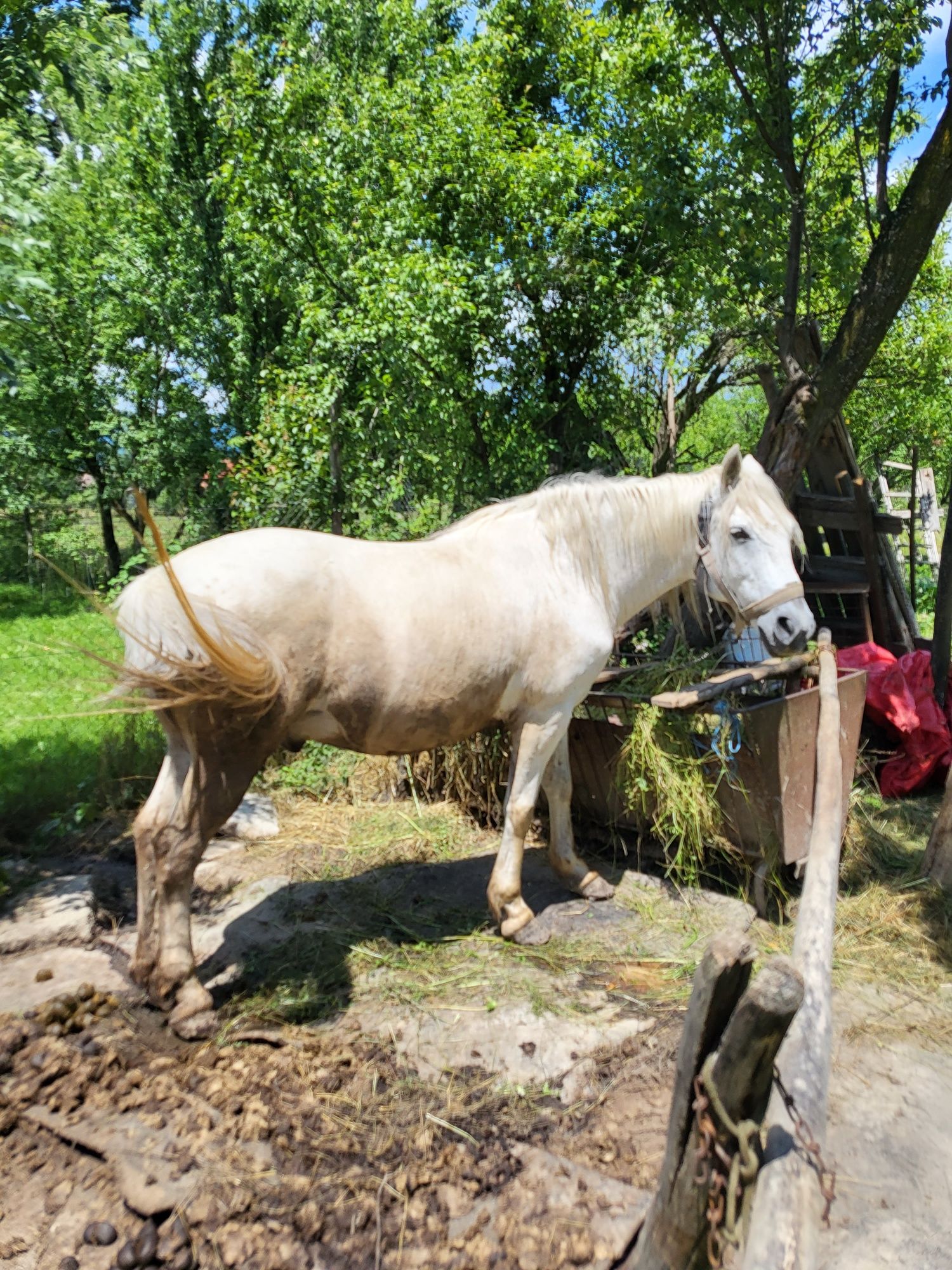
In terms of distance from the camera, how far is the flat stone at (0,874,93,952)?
358cm

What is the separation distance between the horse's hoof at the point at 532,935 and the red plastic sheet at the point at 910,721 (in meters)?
2.90

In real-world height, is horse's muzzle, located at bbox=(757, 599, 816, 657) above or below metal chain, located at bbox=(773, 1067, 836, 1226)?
above

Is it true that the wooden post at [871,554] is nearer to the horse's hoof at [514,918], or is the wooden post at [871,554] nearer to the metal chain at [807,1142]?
the horse's hoof at [514,918]

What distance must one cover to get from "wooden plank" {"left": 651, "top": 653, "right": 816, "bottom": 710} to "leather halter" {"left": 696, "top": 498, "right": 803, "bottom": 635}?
239 mm

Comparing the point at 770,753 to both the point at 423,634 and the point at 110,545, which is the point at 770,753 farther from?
the point at 110,545

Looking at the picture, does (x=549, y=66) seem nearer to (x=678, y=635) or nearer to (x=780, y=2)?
(x=780, y=2)

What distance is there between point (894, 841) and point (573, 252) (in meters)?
5.70

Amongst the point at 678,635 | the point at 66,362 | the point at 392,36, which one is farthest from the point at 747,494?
the point at 66,362

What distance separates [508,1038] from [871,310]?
4506mm

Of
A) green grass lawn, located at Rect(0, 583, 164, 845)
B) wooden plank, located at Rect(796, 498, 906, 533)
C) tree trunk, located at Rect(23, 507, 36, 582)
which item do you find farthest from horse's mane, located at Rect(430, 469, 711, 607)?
tree trunk, located at Rect(23, 507, 36, 582)

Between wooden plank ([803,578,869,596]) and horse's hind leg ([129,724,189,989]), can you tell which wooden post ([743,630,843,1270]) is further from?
wooden plank ([803,578,869,596])

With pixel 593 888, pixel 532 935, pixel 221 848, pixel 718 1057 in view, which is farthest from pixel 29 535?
pixel 718 1057

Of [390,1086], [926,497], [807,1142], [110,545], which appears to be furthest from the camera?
[110,545]

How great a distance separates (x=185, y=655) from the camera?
2842 mm
